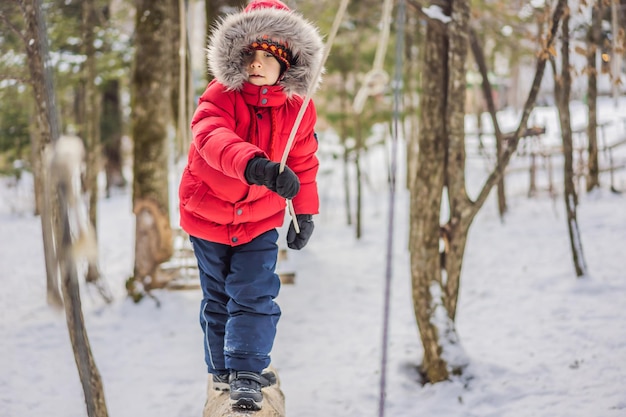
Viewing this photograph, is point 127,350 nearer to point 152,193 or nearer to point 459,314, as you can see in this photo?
point 152,193

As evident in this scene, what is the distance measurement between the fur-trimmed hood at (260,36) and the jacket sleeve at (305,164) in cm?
13

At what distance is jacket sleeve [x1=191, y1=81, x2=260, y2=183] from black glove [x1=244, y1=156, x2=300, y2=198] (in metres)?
0.03

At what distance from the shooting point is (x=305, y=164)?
2.42 m

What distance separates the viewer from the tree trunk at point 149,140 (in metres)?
5.54

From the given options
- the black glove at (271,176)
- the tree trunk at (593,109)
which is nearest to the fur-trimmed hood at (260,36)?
the black glove at (271,176)

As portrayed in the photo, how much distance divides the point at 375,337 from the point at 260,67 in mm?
2987

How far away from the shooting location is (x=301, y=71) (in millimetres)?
2301

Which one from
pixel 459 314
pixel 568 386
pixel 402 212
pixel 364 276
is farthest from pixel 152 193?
pixel 402 212

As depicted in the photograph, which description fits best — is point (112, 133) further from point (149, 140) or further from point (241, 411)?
point (241, 411)

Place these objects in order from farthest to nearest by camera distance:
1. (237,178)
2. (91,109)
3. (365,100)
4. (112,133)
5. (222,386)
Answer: (112,133)
(91,109)
(365,100)
(222,386)
(237,178)

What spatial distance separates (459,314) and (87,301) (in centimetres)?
351

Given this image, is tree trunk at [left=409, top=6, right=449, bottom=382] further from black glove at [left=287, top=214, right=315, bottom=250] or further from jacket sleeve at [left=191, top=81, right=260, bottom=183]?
jacket sleeve at [left=191, top=81, right=260, bottom=183]

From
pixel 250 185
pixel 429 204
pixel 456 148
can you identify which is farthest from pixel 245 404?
pixel 456 148

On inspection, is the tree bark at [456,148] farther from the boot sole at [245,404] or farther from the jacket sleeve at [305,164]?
the boot sole at [245,404]
